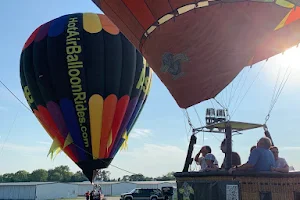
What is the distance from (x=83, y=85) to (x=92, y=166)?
341cm

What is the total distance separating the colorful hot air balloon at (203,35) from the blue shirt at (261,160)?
219cm

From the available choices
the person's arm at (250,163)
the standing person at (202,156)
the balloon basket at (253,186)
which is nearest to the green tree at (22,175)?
the standing person at (202,156)

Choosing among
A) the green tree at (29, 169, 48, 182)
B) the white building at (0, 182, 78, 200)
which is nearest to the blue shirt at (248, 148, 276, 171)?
the white building at (0, 182, 78, 200)

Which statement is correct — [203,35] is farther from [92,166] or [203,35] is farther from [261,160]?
[92,166]

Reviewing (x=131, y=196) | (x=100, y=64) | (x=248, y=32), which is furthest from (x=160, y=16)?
(x=131, y=196)

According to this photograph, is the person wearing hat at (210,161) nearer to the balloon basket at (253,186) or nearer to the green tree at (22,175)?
the balloon basket at (253,186)

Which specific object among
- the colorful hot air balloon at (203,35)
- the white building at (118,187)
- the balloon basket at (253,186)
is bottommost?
the white building at (118,187)

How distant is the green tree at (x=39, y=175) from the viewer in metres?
89.4

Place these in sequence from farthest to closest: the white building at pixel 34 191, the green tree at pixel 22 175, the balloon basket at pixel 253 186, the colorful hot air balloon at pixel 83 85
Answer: the green tree at pixel 22 175 < the white building at pixel 34 191 < the colorful hot air balloon at pixel 83 85 < the balloon basket at pixel 253 186

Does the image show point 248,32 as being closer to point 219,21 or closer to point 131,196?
point 219,21

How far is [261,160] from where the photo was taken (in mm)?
4027

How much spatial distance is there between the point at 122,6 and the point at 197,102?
214 centimetres

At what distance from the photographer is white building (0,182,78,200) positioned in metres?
41.1

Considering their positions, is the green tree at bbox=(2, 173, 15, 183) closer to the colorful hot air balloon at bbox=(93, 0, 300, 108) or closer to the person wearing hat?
the colorful hot air balloon at bbox=(93, 0, 300, 108)
